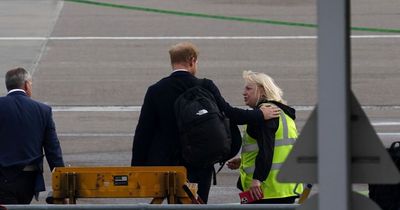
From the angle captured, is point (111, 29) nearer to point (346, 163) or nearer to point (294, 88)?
point (294, 88)

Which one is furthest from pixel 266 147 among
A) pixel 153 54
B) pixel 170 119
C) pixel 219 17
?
pixel 219 17

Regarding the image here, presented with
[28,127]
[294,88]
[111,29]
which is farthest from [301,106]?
[28,127]

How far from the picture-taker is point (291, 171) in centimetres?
477

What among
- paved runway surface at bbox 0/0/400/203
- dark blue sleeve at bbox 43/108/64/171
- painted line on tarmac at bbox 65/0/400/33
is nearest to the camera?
dark blue sleeve at bbox 43/108/64/171

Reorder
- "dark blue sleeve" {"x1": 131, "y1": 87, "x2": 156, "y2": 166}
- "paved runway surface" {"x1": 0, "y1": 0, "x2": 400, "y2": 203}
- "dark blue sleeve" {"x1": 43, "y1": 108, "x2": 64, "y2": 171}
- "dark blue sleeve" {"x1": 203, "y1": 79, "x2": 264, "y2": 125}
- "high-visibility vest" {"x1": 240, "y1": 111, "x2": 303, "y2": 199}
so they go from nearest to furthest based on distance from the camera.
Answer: "dark blue sleeve" {"x1": 203, "y1": 79, "x2": 264, "y2": 125}, "high-visibility vest" {"x1": 240, "y1": 111, "x2": 303, "y2": 199}, "dark blue sleeve" {"x1": 131, "y1": 87, "x2": 156, "y2": 166}, "dark blue sleeve" {"x1": 43, "y1": 108, "x2": 64, "y2": 171}, "paved runway surface" {"x1": 0, "y1": 0, "x2": 400, "y2": 203}

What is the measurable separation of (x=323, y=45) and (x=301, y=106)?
13705mm

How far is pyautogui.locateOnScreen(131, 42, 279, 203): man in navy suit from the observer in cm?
936

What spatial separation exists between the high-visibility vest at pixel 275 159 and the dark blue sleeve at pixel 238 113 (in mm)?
203

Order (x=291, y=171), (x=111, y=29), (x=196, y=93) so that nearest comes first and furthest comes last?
(x=291, y=171), (x=196, y=93), (x=111, y=29)

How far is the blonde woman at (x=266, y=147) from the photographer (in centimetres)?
921

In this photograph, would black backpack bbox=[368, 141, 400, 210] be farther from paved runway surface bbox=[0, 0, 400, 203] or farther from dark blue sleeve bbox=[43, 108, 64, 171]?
paved runway surface bbox=[0, 0, 400, 203]

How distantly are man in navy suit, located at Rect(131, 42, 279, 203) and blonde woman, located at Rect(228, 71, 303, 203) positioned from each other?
0.17 m

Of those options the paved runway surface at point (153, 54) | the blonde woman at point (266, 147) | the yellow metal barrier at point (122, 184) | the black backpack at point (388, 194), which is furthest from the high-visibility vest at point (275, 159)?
the paved runway surface at point (153, 54)

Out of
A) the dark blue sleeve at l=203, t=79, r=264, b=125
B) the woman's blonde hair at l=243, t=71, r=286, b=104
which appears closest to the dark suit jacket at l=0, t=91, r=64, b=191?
the dark blue sleeve at l=203, t=79, r=264, b=125
